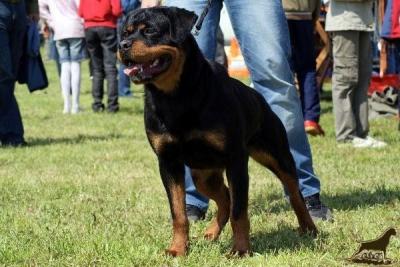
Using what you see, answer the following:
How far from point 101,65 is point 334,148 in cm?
585

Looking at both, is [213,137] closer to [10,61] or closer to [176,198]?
[176,198]

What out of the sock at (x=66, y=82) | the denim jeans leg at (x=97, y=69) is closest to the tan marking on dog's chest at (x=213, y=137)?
the sock at (x=66, y=82)

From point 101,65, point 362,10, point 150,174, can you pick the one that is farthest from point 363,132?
point 101,65

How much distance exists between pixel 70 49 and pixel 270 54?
333 inches

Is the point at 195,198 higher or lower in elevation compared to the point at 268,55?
lower

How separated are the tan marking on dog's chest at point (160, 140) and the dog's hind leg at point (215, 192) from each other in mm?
555

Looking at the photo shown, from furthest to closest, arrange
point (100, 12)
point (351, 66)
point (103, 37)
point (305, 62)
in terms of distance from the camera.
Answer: point (103, 37) < point (100, 12) < point (305, 62) < point (351, 66)

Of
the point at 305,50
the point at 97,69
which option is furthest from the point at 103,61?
the point at 305,50

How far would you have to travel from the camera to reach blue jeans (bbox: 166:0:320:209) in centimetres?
456

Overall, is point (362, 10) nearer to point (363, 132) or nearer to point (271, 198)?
point (363, 132)

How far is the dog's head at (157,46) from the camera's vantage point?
11.9 ft

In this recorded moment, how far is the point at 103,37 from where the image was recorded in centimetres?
1241

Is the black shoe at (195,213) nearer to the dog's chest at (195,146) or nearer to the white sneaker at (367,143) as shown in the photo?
the dog's chest at (195,146)

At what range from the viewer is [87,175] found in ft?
21.9
